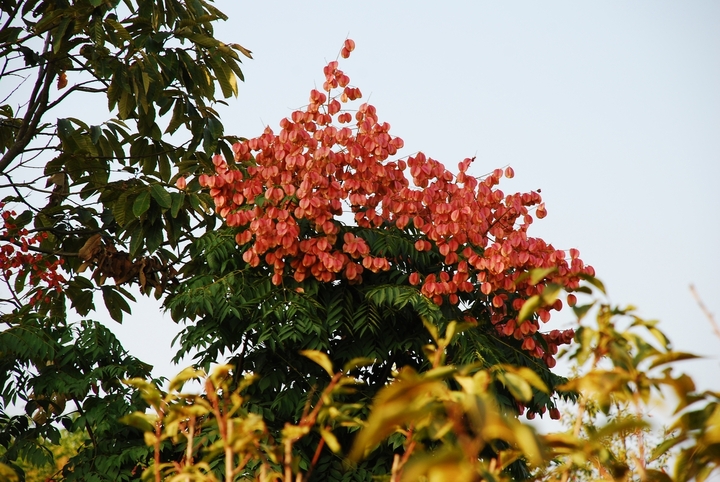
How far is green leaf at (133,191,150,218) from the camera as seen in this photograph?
21.5 feet

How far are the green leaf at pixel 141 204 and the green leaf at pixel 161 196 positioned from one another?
0.19ft

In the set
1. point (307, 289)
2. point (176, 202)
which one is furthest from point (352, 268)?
point (176, 202)

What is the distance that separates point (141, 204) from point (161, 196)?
17 centimetres

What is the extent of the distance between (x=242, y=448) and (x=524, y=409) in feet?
14.4

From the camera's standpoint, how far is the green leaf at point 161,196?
661 cm

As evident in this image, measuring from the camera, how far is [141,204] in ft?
21.7

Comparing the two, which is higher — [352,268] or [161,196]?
[161,196]

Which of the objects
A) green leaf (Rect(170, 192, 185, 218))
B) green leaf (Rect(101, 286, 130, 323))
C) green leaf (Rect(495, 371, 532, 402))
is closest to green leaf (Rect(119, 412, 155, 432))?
green leaf (Rect(495, 371, 532, 402))

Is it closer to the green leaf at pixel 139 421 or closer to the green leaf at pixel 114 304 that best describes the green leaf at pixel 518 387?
the green leaf at pixel 139 421

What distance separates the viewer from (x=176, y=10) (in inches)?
300

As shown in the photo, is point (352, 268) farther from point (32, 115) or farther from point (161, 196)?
point (32, 115)

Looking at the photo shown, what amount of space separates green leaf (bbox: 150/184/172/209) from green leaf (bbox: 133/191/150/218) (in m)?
0.06

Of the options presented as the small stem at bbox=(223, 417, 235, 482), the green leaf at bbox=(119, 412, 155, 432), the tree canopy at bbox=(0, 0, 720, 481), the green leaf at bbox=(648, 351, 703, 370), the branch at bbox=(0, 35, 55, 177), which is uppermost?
the branch at bbox=(0, 35, 55, 177)

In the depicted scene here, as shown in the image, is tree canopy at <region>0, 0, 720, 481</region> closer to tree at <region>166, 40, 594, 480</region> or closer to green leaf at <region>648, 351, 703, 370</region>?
tree at <region>166, 40, 594, 480</region>
